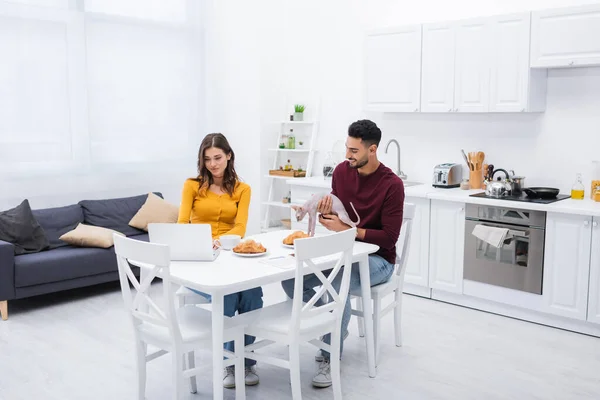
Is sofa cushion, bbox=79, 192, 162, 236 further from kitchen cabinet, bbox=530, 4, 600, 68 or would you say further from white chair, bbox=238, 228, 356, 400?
kitchen cabinet, bbox=530, 4, 600, 68

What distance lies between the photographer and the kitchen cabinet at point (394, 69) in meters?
4.94

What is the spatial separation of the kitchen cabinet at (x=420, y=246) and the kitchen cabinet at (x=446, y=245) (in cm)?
4

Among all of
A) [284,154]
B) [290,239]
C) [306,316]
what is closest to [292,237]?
[290,239]

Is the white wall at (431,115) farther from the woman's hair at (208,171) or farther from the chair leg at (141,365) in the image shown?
the chair leg at (141,365)

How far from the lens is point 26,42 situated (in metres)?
5.18

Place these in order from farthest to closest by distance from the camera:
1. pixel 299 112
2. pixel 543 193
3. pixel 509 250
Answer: pixel 299 112
pixel 543 193
pixel 509 250

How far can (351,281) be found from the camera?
3393mm

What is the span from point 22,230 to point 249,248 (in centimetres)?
242

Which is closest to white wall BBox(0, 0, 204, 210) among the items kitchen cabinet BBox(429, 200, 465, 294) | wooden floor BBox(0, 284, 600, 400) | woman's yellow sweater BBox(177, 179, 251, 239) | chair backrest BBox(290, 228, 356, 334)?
wooden floor BBox(0, 284, 600, 400)

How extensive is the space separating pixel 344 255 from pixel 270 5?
4.13 metres

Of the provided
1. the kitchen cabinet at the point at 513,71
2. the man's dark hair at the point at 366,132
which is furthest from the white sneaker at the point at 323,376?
the kitchen cabinet at the point at 513,71

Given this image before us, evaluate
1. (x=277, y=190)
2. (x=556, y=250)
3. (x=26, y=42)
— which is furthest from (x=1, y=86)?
(x=556, y=250)

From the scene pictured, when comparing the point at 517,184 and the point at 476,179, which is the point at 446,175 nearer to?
the point at 476,179

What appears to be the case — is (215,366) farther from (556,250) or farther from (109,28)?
(109,28)
